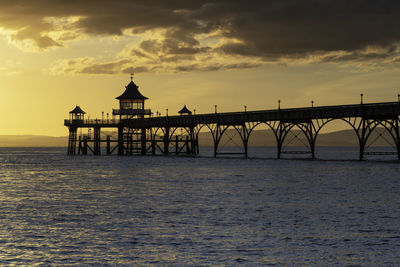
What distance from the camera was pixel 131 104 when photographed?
111000mm

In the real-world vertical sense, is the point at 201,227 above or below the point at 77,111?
below

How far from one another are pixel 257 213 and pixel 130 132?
85417 millimetres

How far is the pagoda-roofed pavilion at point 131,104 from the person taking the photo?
360 ft

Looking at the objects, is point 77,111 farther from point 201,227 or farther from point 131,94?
point 201,227

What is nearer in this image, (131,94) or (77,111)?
(131,94)

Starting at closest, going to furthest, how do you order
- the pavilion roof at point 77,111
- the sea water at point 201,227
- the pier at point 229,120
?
the sea water at point 201,227 → the pier at point 229,120 → the pavilion roof at point 77,111

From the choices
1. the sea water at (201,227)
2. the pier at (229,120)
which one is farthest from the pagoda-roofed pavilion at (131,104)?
the sea water at (201,227)

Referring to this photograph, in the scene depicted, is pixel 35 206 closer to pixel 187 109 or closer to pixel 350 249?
pixel 350 249

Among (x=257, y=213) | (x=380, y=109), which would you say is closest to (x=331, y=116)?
(x=380, y=109)

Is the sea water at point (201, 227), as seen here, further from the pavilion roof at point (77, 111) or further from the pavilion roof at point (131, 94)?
the pavilion roof at point (77, 111)

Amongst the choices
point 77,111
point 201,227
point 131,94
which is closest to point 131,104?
point 131,94

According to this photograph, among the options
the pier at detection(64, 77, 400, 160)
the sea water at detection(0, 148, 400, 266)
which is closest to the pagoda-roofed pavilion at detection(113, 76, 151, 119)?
the pier at detection(64, 77, 400, 160)

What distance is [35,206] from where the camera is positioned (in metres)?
30.6

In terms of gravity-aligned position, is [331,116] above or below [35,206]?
above
